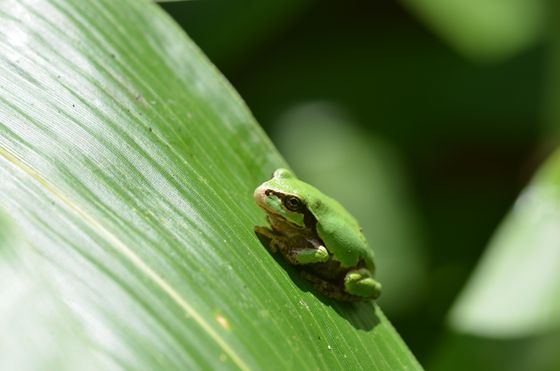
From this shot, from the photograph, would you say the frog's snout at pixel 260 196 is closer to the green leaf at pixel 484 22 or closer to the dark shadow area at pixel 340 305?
the dark shadow area at pixel 340 305

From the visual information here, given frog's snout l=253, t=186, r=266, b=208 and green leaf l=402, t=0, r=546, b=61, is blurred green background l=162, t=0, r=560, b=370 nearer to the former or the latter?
green leaf l=402, t=0, r=546, b=61

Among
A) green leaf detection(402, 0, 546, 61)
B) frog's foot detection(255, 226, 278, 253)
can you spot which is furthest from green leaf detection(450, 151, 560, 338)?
green leaf detection(402, 0, 546, 61)

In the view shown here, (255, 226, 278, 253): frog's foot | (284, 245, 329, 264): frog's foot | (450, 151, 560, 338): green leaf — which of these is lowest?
(450, 151, 560, 338): green leaf

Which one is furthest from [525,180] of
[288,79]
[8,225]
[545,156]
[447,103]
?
[8,225]

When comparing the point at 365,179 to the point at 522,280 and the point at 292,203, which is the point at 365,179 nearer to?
the point at 522,280

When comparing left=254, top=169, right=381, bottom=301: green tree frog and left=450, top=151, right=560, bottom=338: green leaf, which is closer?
left=254, top=169, right=381, bottom=301: green tree frog

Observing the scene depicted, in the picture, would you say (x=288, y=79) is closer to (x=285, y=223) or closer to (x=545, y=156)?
(x=545, y=156)
